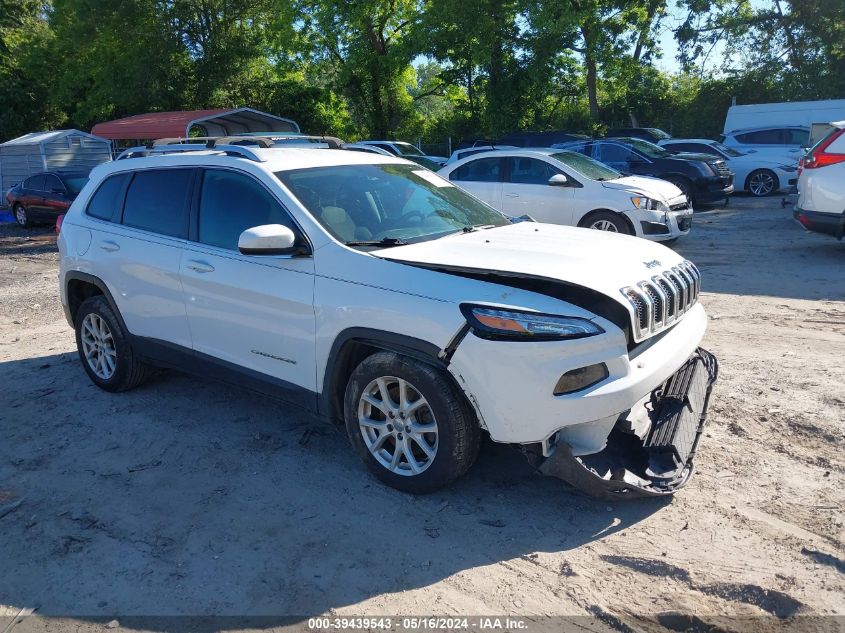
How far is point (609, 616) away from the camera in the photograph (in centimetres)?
290

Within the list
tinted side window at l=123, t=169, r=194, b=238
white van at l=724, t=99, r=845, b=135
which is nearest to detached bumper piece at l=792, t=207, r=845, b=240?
tinted side window at l=123, t=169, r=194, b=238

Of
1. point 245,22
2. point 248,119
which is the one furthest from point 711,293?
point 245,22

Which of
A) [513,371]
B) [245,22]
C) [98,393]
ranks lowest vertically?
[98,393]

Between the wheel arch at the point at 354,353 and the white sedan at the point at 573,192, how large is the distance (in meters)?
6.98

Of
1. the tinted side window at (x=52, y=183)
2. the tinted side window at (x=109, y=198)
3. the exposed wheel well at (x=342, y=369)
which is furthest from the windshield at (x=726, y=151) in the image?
the exposed wheel well at (x=342, y=369)

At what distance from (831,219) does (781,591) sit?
25.9ft

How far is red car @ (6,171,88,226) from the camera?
18156 mm

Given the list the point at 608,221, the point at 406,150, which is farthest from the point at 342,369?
the point at 406,150

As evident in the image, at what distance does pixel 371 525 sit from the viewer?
11.9ft

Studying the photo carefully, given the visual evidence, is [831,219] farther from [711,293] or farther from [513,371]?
[513,371]

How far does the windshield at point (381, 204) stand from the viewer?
429 cm

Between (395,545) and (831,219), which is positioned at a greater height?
(831,219)

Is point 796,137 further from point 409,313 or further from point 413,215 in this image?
point 409,313

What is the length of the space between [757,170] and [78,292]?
17216 millimetres
